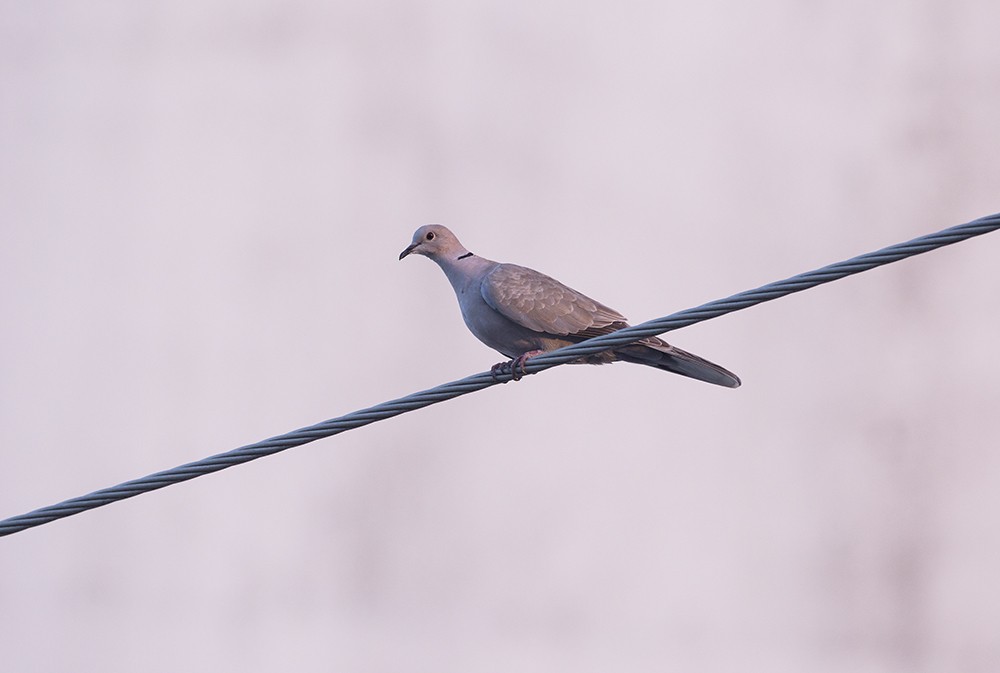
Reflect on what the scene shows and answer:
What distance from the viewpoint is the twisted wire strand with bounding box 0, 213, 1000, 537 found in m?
3.79

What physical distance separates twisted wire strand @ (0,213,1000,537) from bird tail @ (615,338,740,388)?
4.98ft

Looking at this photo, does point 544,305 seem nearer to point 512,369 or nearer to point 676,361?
point 676,361

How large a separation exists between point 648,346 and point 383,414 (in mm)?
1938

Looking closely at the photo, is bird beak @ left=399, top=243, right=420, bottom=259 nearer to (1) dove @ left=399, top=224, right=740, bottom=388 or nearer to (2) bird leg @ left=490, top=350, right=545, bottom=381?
(1) dove @ left=399, top=224, right=740, bottom=388

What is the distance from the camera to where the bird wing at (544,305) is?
647 centimetres

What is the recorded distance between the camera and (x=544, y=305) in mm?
6512

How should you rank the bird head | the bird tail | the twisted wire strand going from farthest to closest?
the bird head, the bird tail, the twisted wire strand

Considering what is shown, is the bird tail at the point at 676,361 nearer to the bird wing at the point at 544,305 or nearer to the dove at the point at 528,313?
the dove at the point at 528,313

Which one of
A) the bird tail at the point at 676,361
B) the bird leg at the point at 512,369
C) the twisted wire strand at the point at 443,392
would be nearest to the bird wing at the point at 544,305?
the bird tail at the point at 676,361

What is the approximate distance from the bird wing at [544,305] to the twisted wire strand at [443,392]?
6.54 ft

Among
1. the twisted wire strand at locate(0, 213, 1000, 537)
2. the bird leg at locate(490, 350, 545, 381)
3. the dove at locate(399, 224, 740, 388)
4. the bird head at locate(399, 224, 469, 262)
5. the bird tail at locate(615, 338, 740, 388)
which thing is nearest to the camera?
the twisted wire strand at locate(0, 213, 1000, 537)

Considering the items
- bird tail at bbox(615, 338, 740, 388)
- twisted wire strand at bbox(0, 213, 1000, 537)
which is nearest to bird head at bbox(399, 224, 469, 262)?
bird tail at bbox(615, 338, 740, 388)

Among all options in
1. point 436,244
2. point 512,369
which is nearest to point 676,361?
point 512,369

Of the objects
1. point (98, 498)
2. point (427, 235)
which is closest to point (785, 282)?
point (98, 498)
